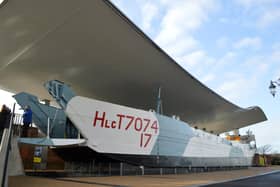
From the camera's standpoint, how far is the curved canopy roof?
1184 centimetres

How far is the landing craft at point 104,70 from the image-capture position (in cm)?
1209

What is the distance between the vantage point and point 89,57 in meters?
15.8

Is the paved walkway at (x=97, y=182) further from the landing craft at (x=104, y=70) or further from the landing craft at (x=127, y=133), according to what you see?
the landing craft at (x=104, y=70)

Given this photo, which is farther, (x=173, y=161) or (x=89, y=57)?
(x=173, y=161)

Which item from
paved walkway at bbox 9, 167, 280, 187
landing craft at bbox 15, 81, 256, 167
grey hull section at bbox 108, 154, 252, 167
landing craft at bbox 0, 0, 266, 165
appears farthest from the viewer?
grey hull section at bbox 108, 154, 252, 167

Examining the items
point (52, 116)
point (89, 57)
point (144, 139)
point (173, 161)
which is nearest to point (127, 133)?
point (144, 139)

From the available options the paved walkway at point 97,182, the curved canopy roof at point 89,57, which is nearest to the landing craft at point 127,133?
the paved walkway at point 97,182

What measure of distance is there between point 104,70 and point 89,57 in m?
1.71

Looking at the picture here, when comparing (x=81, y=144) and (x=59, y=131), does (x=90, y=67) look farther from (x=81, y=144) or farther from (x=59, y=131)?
(x=81, y=144)

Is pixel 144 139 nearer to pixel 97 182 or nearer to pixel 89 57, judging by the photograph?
pixel 97 182

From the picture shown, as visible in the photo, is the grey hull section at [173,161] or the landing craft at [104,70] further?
the grey hull section at [173,161]

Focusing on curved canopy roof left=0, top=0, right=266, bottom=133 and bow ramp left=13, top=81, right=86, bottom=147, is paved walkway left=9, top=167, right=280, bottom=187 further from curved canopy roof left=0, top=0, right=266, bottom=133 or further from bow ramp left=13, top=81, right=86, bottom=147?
curved canopy roof left=0, top=0, right=266, bottom=133

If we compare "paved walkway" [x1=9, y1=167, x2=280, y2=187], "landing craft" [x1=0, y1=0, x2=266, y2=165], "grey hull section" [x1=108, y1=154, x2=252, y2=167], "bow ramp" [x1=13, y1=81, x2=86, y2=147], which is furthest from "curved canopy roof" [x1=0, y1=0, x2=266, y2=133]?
"paved walkway" [x1=9, y1=167, x2=280, y2=187]

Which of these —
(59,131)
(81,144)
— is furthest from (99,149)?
(59,131)
